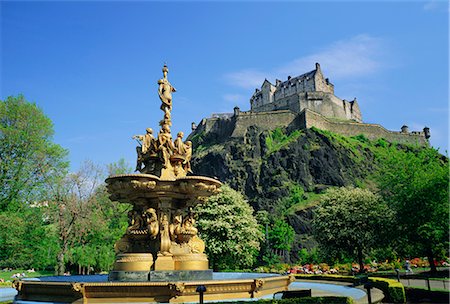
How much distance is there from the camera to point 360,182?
271 ft

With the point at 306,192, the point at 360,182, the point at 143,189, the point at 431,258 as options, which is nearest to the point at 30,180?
the point at 143,189

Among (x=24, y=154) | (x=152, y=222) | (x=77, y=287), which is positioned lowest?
(x=77, y=287)

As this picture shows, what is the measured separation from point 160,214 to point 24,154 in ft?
74.1

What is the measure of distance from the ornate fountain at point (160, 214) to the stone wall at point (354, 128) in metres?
81.2

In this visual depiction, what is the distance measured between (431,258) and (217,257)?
15.7 m

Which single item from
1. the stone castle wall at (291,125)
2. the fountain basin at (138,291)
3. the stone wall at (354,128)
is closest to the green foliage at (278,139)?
the stone castle wall at (291,125)

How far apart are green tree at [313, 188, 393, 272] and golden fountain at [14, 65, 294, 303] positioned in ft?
66.3

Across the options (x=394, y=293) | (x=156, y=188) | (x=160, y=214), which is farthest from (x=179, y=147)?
(x=394, y=293)

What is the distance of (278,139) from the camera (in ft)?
310

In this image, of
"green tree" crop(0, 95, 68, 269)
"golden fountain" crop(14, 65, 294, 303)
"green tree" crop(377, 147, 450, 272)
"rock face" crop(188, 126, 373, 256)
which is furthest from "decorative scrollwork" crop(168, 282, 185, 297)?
"rock face" crop(188, 126, 373, 256)

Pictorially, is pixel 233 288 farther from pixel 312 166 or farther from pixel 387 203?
pixel 312 166

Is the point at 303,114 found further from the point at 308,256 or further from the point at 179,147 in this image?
the point at 179,147

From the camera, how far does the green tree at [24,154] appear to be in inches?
1188

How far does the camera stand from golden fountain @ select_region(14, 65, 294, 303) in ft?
34.3
